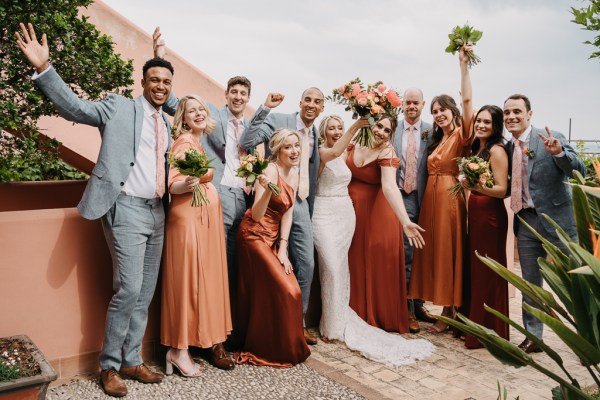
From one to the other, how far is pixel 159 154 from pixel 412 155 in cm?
303

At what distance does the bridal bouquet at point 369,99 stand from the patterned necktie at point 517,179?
3.99 ft

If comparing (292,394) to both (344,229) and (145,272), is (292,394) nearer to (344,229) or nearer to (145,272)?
(145,272)

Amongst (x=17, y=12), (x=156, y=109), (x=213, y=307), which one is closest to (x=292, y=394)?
(x=213, y=307)

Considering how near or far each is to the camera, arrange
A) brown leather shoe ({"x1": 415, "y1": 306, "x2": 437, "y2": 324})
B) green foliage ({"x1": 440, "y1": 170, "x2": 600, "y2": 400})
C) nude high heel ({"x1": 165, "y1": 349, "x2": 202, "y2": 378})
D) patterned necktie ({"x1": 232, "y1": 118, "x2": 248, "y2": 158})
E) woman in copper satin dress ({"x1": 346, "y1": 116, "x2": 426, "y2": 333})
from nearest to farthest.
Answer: green foliage ({"x1": 440, "y1": 170, "x2": 600, "y2": 400}) < nude high heel ({"x1": 165, "y1": 349, "x2": 202, "y2": 378}) < patterned necktie ({"x1": 232, "y1": 118, "x2": 248, "y2": 158}) < woman in copper satin dress ({"x1": 346, "y1": 116, "x2": 426, "y2": 333}) < brown leather shoe ({"x1": 415, "y1": 306, "x2": 437, "y2": 324})

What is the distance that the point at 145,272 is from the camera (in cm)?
411

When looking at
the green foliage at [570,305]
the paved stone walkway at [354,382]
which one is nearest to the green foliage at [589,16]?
the green foliage at [570,305]

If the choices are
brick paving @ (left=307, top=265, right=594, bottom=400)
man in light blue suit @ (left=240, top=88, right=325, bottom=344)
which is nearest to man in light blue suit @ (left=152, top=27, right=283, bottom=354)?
man in light blue suit @ (left=240, top=88, right=325, bottom=344)

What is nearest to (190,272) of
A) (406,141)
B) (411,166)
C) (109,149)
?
(109,149)

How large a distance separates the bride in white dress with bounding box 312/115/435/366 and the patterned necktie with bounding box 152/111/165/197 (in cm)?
180

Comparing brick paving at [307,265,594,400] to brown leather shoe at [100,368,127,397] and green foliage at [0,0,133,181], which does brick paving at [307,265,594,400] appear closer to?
brown leather shoe at [100,368,127,397]

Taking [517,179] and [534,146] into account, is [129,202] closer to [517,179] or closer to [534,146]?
[517,179]

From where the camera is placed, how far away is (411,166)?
6.00 metres

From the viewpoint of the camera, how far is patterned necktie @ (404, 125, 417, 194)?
598cm

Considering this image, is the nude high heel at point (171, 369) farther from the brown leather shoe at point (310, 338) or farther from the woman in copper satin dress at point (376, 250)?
the woman in copper satin dress at point (376, 250)
